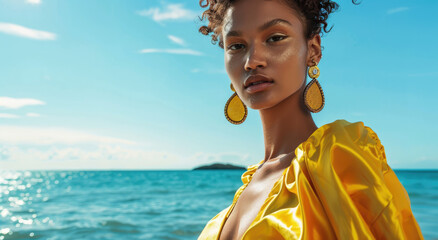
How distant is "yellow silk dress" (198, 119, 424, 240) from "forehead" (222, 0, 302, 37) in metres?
0.48

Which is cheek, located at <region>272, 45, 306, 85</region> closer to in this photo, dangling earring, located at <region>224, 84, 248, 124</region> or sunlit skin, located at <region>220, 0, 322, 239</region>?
sunlit skin, located at <region>220, 0, 322, 239</region>

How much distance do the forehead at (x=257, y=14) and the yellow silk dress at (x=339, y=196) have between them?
1.58 feet

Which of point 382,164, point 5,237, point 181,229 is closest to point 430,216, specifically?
point 181,229

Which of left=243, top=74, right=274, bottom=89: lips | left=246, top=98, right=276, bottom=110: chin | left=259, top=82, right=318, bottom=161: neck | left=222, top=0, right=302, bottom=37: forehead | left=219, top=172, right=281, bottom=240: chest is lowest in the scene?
left=219, top=172, right=281, bottom=240: chest

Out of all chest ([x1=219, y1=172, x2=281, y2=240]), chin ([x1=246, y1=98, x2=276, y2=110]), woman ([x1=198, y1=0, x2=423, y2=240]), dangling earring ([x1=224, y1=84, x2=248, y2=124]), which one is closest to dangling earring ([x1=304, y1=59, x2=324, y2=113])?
woman ([x1=198, y1=0, x2=423, y2=240])

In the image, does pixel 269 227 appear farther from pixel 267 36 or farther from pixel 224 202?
pixel 224 202

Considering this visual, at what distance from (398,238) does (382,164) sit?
0.87 ft

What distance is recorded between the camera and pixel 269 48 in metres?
1.55

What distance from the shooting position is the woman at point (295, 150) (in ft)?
3.72

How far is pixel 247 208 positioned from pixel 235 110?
66cm

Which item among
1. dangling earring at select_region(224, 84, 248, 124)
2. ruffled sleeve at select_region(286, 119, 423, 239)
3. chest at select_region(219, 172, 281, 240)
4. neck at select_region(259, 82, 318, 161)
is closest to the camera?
ruffled sleeve at select_region(286, 119, 423, 239)

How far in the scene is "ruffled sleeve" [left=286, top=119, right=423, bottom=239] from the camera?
1101mm

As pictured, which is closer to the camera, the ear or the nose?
the nose

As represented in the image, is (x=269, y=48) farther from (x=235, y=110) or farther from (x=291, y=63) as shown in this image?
(x=235, y=110)
